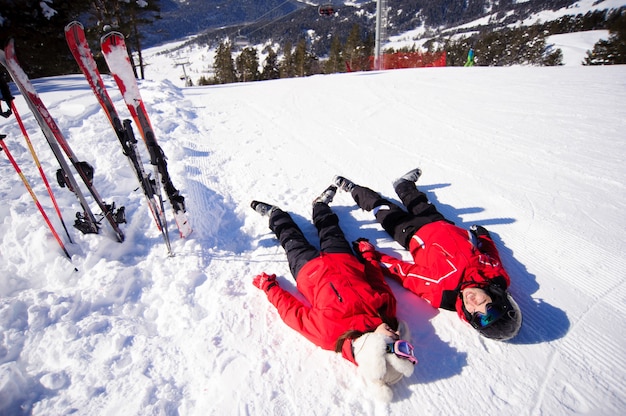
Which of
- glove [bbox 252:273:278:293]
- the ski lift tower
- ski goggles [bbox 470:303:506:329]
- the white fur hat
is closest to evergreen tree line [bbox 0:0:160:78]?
glove [bbox 252:273:278:293]

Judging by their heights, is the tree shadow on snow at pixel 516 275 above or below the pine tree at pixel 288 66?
below

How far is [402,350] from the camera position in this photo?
181 centimetres

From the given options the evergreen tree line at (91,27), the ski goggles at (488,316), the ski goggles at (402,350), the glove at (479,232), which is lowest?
the ski goggles at (488,316)

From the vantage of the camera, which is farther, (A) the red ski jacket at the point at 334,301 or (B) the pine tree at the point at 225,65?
(B) the pine tree at the point at 225,65

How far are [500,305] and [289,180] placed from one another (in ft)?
9.72

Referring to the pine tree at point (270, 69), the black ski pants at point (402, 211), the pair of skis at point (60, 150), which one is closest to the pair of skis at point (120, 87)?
the pair of skis at point (60, 150)

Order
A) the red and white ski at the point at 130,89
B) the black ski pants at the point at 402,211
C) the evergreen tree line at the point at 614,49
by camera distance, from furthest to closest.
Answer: the evergreen tree line at the point at 614,49 < the black ski pants at the point at 402,211 < the red and white ski at the point at 130,89

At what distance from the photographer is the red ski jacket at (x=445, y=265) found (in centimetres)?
243

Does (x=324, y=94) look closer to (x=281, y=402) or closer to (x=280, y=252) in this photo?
(x=280, y=252)

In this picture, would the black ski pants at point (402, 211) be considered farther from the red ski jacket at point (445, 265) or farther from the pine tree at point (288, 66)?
the pine tree at point (288, 66)

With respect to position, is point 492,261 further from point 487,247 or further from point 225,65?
point 225,65

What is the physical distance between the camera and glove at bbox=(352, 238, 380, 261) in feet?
9.23

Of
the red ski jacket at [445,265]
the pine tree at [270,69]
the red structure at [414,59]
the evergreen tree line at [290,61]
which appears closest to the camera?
the red ski jacket at [445,265]

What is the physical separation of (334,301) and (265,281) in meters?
0.71
